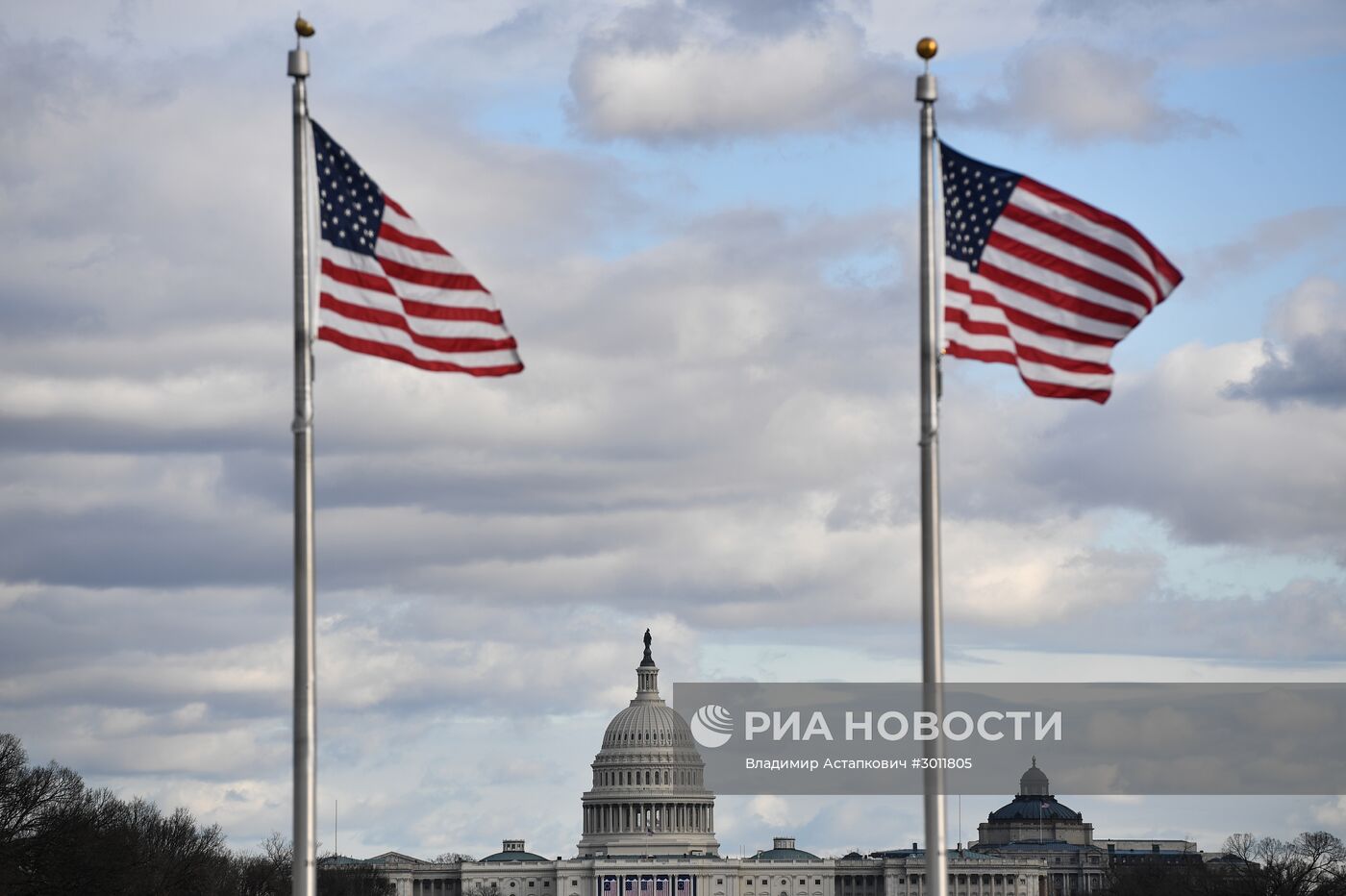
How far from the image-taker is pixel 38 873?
160 metres

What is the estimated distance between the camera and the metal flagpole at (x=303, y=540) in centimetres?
5231

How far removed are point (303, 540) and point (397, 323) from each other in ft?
13.1

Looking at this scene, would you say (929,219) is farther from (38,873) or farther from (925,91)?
(38,873)

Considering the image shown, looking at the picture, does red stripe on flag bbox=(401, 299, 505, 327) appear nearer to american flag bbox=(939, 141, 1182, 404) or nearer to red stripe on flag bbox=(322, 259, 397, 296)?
red stripe on flag bbox=(322, 259, 397, 296)

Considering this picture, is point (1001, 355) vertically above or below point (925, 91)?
below

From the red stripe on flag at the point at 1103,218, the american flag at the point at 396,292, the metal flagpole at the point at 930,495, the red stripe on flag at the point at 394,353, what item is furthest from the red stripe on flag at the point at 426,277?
the red stripe on flag at the point at 1103,218

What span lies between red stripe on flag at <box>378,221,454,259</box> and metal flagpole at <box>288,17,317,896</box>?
1.30m

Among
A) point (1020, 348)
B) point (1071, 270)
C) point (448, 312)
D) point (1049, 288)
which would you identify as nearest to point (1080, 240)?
point (1071, 270)

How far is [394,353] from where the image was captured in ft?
170

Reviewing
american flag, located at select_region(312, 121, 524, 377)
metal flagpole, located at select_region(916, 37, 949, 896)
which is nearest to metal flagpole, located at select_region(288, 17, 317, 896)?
american flag, located at select_region(312, 121, 524, 377)

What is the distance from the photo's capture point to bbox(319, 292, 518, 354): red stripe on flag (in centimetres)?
5172

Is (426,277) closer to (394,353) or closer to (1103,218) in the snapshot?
(394,353)

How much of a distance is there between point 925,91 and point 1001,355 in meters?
4.95

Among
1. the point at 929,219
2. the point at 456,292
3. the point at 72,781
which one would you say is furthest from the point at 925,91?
the point at 72,781
